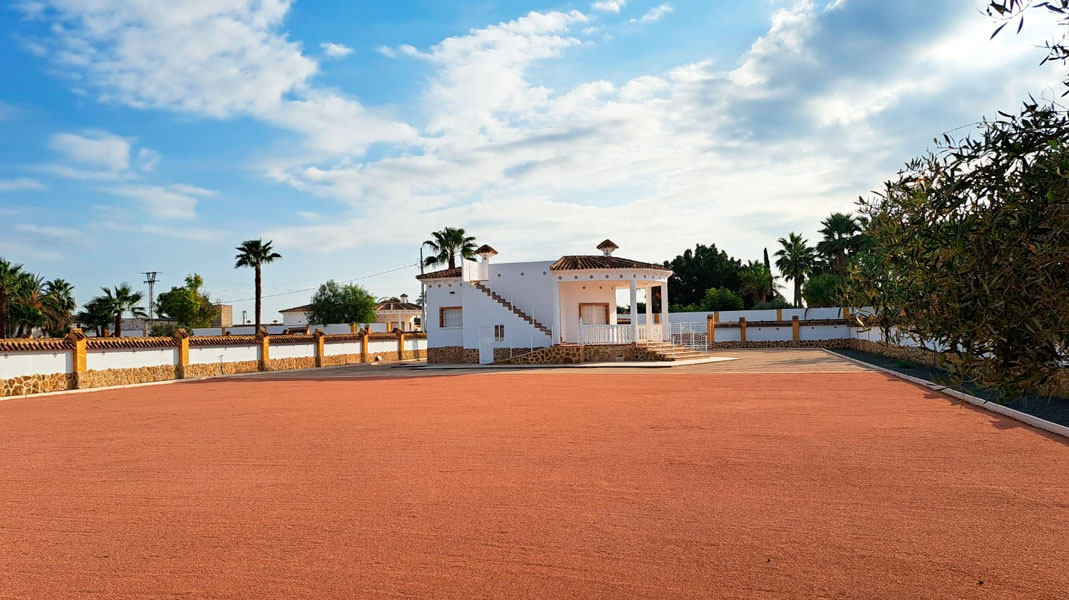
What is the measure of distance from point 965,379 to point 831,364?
2744 centimetres

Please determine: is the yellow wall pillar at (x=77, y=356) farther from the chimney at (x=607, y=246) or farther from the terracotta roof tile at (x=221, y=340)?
the chimney at (x=607, y=246)

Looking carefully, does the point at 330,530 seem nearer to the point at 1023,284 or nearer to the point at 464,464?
the point at 464,464

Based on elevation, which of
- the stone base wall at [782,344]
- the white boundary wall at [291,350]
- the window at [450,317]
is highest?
the window at [450,317]

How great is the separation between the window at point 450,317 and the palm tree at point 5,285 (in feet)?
76.7

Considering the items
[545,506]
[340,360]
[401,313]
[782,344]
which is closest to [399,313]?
[401,313]

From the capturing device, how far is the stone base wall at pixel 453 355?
37025 millimetres

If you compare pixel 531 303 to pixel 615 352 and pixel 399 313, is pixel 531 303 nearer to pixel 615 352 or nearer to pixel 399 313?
pixel 615 352

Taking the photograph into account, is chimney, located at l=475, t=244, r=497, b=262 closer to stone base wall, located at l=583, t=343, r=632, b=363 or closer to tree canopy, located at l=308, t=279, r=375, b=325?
stone base wall, located at l=583, t=343, r=632, b=363

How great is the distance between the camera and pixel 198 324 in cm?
7419

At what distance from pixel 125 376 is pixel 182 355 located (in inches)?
128

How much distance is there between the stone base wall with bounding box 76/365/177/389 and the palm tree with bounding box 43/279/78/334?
29162 millimetres

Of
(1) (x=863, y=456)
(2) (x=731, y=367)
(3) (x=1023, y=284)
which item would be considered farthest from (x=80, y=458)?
(2) (x=731, y=367)

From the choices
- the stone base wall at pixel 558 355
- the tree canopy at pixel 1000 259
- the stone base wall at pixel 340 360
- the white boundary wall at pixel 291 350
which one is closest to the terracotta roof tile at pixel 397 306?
the stone base wall at pixel 340 360

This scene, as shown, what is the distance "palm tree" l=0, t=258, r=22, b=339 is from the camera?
3991 cm
